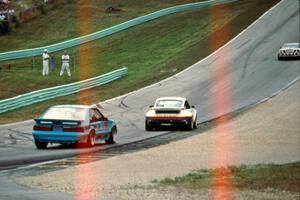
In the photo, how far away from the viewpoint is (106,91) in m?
43.1

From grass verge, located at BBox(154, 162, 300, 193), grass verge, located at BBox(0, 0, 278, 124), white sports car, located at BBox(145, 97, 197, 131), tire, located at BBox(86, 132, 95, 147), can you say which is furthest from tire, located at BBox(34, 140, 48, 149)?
grass verge, located at BBox(0, 0, 278, 124)

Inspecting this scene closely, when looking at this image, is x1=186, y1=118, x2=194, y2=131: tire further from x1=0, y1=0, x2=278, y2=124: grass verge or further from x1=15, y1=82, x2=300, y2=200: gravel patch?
x1=0, y1=0, x2=278, y2=124: grass verge

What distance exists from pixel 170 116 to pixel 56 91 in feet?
38.3

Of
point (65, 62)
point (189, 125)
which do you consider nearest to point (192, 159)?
point (189, 125)

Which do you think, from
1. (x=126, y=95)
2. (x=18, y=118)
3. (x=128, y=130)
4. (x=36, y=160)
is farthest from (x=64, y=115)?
(x=126, y=95)

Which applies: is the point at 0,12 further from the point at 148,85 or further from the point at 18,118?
the point at 18,118

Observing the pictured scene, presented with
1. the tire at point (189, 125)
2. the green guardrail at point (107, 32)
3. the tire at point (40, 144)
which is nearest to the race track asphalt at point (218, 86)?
the tire at point (40, 144)

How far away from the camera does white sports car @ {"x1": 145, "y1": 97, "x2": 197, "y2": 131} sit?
1153 inches

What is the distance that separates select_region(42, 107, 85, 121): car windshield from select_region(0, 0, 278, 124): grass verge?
8967 mm

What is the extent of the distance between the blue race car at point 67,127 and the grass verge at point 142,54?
9097mm

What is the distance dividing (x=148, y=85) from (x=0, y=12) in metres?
26.5

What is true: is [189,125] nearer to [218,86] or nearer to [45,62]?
[218,86]

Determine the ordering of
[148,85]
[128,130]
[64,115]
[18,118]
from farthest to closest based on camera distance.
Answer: [148,85] → [18,118] → [128,130] → [64,115]

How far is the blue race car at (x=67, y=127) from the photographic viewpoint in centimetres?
2230
